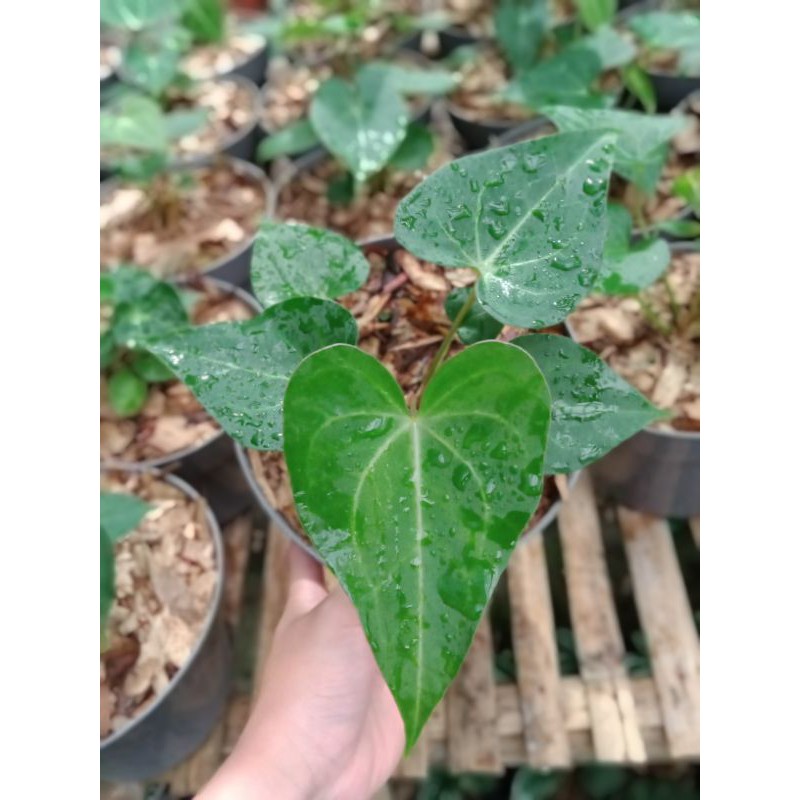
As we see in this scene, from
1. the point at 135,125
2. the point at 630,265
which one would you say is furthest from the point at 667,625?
the point at 135,125

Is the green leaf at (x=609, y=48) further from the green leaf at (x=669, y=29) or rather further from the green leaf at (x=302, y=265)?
the green leaf at (x=302, y=265)

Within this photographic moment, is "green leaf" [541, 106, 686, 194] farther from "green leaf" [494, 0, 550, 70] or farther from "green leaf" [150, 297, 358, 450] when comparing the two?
"green leaf" [494, 0, 550, 70]

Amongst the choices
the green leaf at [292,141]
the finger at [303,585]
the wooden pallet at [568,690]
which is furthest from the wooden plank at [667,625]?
the green leaf at [292,141]

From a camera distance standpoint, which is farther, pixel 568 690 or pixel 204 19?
pixel 204 19

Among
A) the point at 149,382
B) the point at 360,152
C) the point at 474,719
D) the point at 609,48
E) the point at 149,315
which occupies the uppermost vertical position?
the point at 609,48

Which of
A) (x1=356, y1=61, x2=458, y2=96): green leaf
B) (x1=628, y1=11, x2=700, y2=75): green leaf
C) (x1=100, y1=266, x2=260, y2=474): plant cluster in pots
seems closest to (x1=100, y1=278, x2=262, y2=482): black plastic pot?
(x1=100, y1=266, x2=260, y2=474): plant cluster in pots

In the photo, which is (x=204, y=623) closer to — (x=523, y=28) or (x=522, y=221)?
(x=522, y=221)
